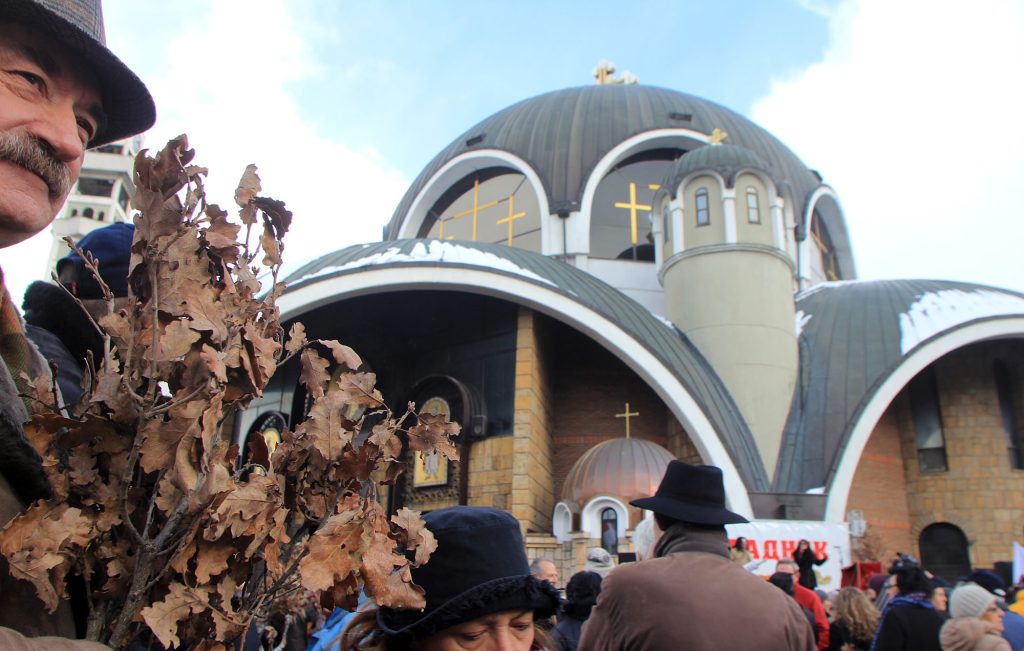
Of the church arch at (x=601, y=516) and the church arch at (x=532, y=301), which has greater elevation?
the church arch at (x=532, y=301)

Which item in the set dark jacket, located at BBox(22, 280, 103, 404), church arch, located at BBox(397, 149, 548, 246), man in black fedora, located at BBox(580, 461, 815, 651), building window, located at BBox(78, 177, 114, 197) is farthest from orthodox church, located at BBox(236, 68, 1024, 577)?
building window, located at BBox(78, 177, 114, 197)

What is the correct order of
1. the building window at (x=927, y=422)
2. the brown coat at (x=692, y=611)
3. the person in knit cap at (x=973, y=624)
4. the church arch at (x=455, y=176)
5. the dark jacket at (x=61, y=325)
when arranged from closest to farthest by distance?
the dark jacket at (x=61, y=325) → the brown coat at (x=692, y=611) → the person in knit cap at (x=973, y=624) → the building window at (x=927, y=422) → the church arch at (x=455, y=176)

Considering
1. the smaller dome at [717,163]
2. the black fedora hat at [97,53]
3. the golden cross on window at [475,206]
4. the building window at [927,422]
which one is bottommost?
the black fedora hat at [97,53]

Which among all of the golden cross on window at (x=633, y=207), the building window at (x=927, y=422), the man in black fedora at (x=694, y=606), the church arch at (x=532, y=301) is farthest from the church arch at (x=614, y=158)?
the man in black fedora at (x=694, y=606)

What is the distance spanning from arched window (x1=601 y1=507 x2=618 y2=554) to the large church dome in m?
7.02

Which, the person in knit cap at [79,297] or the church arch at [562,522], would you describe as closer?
the person in knit cap at [79,297]

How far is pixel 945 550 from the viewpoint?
13.5 metres

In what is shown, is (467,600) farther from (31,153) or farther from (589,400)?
(589,400)

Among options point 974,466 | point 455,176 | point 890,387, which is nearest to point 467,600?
point 890,387

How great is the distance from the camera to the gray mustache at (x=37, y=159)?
107 cm

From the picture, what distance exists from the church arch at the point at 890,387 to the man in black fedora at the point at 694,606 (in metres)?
9.57

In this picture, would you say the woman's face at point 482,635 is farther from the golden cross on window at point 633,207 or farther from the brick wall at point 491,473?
the golden cross on window at point 633,207

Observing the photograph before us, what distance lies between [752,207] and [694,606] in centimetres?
1179

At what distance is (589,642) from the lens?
2.32m
